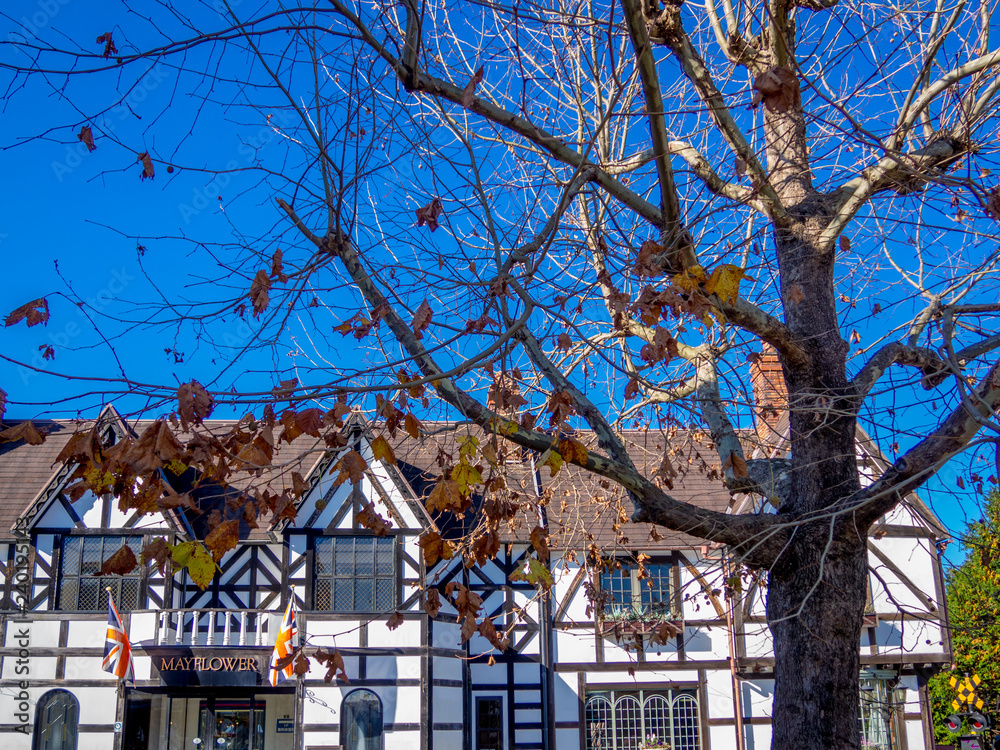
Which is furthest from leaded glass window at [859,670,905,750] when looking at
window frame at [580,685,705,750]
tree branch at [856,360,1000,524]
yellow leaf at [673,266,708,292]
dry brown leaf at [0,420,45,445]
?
dry brown leaf at [0,420,45,445]

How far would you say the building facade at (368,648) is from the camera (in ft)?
53.5

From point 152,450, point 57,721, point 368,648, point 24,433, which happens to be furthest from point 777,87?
point 57,721

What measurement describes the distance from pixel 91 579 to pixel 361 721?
6.37 meters

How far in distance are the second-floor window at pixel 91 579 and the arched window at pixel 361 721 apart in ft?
16.0

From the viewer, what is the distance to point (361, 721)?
632 inches

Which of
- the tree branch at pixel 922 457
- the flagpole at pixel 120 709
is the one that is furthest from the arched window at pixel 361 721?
the tree branch at pixel 922 457

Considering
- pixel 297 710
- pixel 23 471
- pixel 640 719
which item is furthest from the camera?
pixel 23 471

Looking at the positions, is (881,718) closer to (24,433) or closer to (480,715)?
(480,715)

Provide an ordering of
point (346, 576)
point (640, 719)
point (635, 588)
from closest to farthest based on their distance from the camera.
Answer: point (346, 576) < point (640, 719) < point (635, 588)

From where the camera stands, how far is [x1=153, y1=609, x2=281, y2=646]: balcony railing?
16516mm

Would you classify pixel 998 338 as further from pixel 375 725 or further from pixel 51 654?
pixel 51 654

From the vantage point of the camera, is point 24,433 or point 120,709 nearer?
point 24,433

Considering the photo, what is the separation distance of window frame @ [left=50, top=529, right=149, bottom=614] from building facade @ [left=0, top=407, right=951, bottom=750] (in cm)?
4

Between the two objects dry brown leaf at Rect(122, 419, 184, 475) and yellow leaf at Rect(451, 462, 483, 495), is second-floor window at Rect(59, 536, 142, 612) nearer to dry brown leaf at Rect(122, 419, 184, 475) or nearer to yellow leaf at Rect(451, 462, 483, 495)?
yellow leaf at Rect(451, 462, 483, 495)
